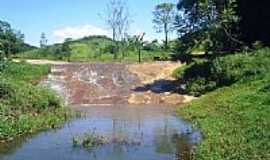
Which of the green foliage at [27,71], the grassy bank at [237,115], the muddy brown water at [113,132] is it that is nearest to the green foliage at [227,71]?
the grassy bank at [237,115]

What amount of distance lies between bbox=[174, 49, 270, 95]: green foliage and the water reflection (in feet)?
18.5

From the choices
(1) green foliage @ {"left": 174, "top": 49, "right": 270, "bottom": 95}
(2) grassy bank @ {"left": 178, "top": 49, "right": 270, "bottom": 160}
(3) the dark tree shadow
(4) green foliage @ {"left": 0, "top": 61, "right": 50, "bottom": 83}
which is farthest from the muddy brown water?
(1) green foliage @ {"left": 174, "top": 49, "right": 270, "bottom": 95}

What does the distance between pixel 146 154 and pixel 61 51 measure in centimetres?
5025

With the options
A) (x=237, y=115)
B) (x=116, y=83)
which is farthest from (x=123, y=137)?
(x=116, y=83)

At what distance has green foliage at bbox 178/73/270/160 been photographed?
47.8 feet

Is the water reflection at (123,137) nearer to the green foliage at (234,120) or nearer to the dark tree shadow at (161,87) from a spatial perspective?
the green foliage at (234,120)

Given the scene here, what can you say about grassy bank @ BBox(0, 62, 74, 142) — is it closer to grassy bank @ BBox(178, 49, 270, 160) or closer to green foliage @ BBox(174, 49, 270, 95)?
grassy bank @ BBox(178, 49, 270, 160)

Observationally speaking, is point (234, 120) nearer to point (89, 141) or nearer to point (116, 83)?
point (89, 141)

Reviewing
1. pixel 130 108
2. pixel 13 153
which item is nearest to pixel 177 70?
pixel 130 108

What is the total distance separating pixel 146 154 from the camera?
16.0m

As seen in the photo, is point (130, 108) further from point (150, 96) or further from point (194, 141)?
point (194, 141)

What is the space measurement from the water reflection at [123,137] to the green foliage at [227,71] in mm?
5640

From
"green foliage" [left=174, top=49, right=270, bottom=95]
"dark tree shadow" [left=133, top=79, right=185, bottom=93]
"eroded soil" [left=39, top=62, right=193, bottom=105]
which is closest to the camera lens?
"green foliage" [left=174, top=49, right=270, bottom=95]

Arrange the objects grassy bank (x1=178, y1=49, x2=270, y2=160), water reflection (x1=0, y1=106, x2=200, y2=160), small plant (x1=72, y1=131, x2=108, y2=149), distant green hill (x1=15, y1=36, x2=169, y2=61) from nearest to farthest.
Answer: grassy bank (x1=178, y1=49, x2=270, y2=160) < water reflection (x1=0, y1=106, x2=200, y2=160) < small plant (x1=72, y1=131, x2=108, y2=149) < distant green hill (x1=15, y1=36, x2=169, y2=61)
